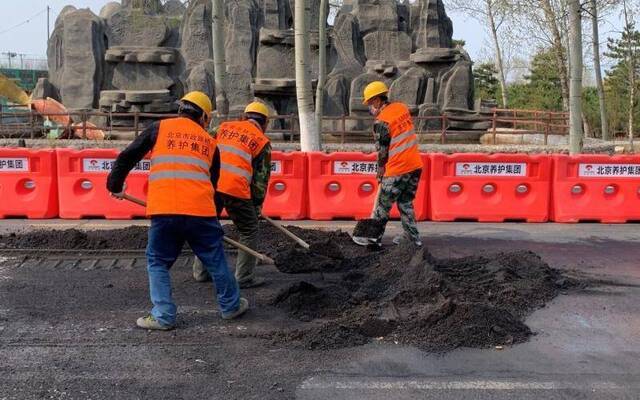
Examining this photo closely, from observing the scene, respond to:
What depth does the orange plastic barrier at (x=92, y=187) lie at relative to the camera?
409 inches

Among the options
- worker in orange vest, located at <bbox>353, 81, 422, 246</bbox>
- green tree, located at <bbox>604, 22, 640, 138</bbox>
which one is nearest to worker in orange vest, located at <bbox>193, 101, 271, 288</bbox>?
worker in orange vest, located at <bbox>353, 81, 422, 246</bbox>

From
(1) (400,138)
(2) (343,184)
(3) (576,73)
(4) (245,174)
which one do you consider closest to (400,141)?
(1) (400,138)

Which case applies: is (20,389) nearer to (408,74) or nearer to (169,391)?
(169,391)

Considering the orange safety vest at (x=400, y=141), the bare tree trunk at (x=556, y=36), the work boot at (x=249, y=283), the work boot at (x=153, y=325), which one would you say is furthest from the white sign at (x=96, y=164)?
the bare tree trunk at (x=556, y=36)

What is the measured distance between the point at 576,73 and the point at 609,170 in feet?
8.75

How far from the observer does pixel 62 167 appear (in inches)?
409

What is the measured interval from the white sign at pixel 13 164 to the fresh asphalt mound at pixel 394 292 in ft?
7.33

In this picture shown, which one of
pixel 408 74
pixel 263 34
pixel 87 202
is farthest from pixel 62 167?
pixel 408 74

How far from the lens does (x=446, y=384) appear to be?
14.0 ft

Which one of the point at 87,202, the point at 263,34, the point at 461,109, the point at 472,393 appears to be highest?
the point at 263,34

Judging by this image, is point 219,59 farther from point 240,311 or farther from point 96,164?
point 240,311

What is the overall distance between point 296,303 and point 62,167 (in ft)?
20.0

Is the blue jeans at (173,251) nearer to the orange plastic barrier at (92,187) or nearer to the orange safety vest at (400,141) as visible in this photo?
the orange safety vest at (400,141)

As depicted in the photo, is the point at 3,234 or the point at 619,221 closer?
the point at 3,234
